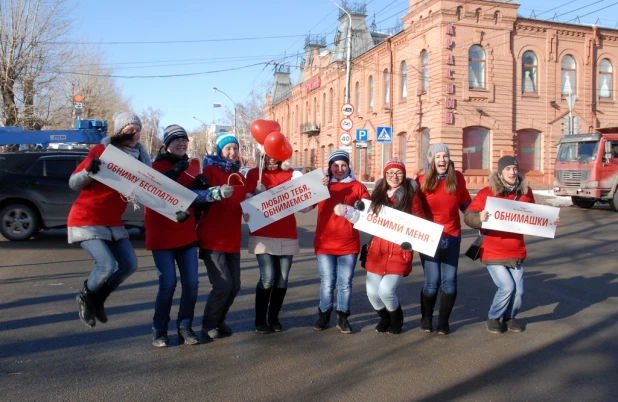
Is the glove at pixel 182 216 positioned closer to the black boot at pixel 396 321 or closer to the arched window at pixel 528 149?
the black boot at pixel 396 321

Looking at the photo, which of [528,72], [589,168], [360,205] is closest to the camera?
[360,205]

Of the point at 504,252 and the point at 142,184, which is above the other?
the point at 142,184

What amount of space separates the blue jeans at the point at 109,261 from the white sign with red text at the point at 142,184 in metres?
0.44

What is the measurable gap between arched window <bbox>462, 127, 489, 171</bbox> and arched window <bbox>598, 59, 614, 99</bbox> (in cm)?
871

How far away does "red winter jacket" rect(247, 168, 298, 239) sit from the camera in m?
5.40

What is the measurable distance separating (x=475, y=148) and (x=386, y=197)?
27758mm

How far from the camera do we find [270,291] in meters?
5.60

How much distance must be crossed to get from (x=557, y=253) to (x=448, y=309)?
625 cm

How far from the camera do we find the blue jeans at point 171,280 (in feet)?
16.2

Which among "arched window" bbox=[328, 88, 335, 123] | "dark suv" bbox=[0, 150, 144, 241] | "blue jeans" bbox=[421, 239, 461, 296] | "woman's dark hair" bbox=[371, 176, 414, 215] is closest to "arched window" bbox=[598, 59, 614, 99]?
"arched window" bbox=[328, 88, 335, 123]

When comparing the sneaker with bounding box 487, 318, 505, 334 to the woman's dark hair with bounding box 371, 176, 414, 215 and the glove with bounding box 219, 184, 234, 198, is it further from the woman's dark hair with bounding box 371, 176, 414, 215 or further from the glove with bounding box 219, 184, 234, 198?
the glove with bounding box 219, 184, 234, 198

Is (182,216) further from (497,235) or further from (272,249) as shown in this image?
(497,235)

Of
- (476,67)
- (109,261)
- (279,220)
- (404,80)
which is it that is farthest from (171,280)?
(404,80)

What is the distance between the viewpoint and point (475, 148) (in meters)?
31.8
